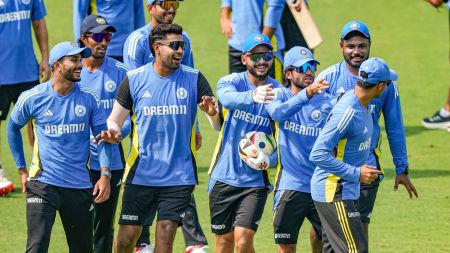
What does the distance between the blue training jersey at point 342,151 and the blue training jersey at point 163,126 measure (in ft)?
4.16

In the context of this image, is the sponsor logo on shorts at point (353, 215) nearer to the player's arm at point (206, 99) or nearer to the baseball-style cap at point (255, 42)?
the player's arm at point (206, 99)

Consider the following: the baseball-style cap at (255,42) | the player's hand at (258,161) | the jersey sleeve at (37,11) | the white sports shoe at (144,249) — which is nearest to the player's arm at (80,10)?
the jersey sleeve at (37,11)

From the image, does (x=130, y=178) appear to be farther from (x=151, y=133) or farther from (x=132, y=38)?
(x=132, y=38)

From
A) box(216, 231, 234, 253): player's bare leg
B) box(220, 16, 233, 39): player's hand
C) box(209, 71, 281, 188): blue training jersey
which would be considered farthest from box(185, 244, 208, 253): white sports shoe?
box(220, 16, 233, 39): player's hand

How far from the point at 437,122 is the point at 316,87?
7988 millimetres

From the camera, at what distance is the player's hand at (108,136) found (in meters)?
10.8

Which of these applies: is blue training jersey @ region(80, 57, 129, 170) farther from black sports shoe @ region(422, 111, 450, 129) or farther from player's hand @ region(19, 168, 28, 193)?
black sports shoe @ region(422, 111, 450, 129)

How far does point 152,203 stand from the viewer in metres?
11.3

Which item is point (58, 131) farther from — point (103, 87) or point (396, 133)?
point (396, 133)

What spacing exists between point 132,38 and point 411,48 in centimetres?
→ 1160

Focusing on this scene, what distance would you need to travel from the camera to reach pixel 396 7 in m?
26.2

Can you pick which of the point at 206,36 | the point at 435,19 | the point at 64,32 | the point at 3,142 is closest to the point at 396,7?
the point at 435,19

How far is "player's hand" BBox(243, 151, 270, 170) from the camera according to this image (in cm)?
1137

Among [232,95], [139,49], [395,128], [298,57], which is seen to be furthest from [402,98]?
[232,95]
